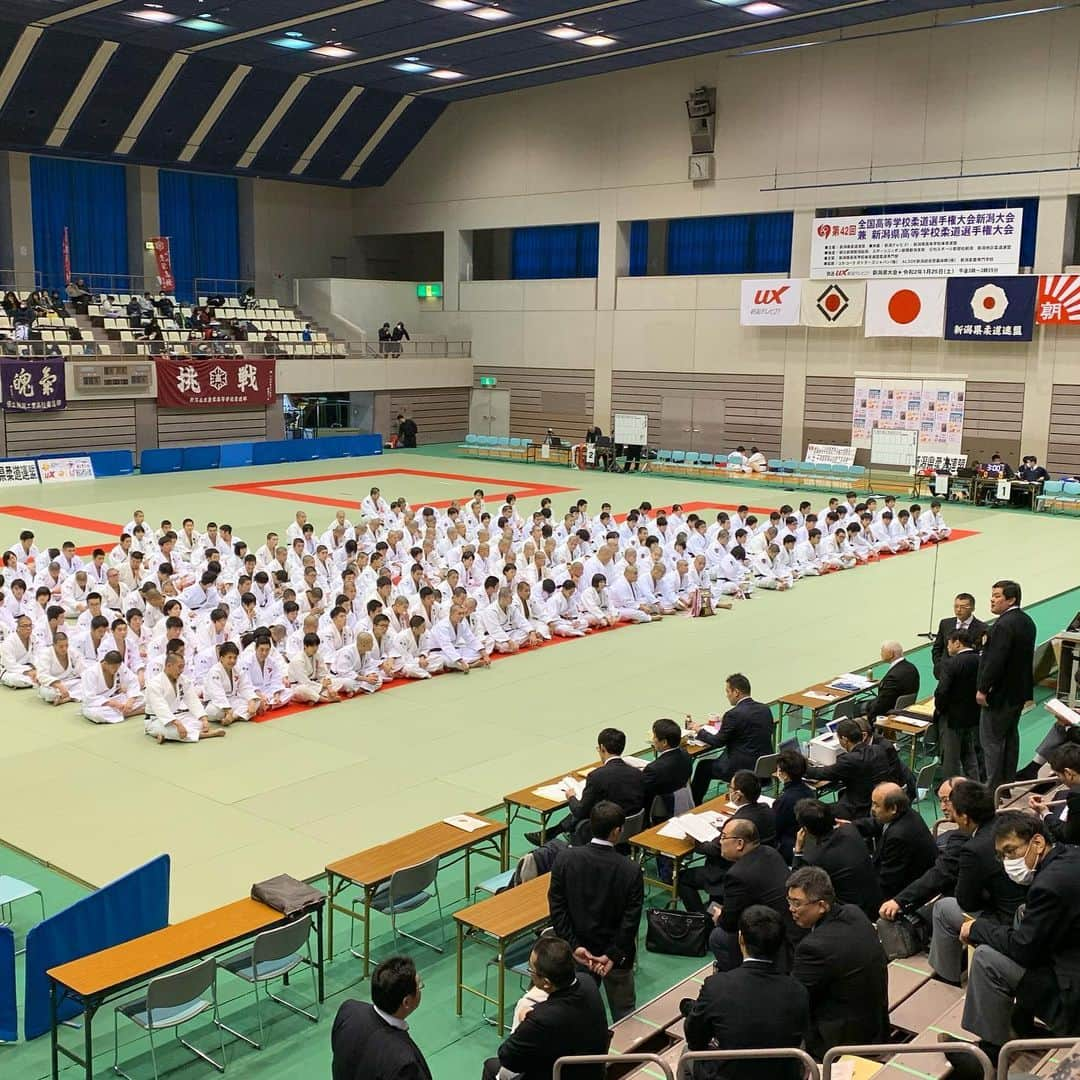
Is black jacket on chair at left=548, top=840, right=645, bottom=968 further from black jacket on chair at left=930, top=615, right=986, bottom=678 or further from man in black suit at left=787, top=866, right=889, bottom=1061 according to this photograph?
black jacket on chair at left=930, top=615, right=986, bottom=678

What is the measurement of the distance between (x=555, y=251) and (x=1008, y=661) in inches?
1269

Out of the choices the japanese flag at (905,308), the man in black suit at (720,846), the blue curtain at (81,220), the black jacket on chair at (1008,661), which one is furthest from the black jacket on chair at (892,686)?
the blue curtain at (81,220)

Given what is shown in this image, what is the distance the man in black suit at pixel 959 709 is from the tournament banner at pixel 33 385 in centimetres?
2618

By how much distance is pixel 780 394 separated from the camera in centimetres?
3381

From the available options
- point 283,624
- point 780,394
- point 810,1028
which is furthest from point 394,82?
point 810,1028

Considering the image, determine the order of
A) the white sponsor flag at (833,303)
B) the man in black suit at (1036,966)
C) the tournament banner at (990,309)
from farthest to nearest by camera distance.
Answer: the white sponsor flag at (833,303) → the tournament banner at (990,309) → the man in black suit at (1036,966)

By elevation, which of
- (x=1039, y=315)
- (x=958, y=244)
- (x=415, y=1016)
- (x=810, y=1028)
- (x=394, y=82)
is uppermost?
(x=394, y=82)

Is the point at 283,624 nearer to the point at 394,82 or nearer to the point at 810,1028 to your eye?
the point at 810,1028

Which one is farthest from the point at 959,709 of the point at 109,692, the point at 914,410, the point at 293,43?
the point at 293,43

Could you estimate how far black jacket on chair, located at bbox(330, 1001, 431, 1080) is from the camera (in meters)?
4.34

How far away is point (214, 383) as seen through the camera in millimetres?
33562

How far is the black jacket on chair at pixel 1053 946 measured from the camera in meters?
5.04

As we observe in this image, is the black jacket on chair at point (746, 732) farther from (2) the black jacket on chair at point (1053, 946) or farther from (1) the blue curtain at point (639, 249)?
(1) the blue curtain at point (639, 249)

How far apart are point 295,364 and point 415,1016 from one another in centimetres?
3110
